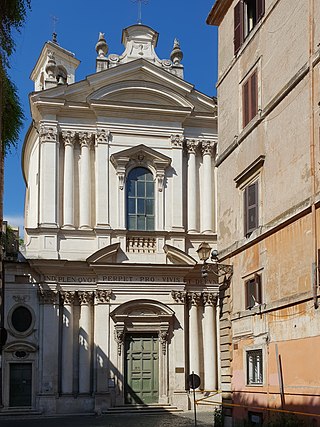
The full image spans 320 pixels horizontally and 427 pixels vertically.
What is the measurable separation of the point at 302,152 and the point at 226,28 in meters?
6.20

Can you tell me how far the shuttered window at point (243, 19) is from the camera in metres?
18.5

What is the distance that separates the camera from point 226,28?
789 inches

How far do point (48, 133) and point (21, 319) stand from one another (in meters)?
7.37

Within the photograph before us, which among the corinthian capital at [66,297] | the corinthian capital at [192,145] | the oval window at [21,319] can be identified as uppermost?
the corinthian capital at [192,145]

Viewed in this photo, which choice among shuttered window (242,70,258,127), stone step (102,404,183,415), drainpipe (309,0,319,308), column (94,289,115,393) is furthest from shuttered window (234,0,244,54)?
stone step (102,404,183,415)

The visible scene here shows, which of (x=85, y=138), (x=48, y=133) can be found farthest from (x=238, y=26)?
(x=48, y=133)

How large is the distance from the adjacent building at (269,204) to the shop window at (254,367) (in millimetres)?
Result: 24

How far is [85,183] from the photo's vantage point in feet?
103

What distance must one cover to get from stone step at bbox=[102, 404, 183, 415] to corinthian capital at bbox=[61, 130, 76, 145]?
34.5 ft

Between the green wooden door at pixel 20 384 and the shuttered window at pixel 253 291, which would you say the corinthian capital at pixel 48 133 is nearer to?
the green wooden door at pixel 20 384

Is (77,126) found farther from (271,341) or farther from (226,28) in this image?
(271,341)

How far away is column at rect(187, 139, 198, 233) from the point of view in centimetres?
3219

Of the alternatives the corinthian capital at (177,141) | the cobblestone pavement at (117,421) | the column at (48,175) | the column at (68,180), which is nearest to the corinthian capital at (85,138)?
the column at (68,180)

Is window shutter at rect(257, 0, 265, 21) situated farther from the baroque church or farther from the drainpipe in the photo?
the baroque church
